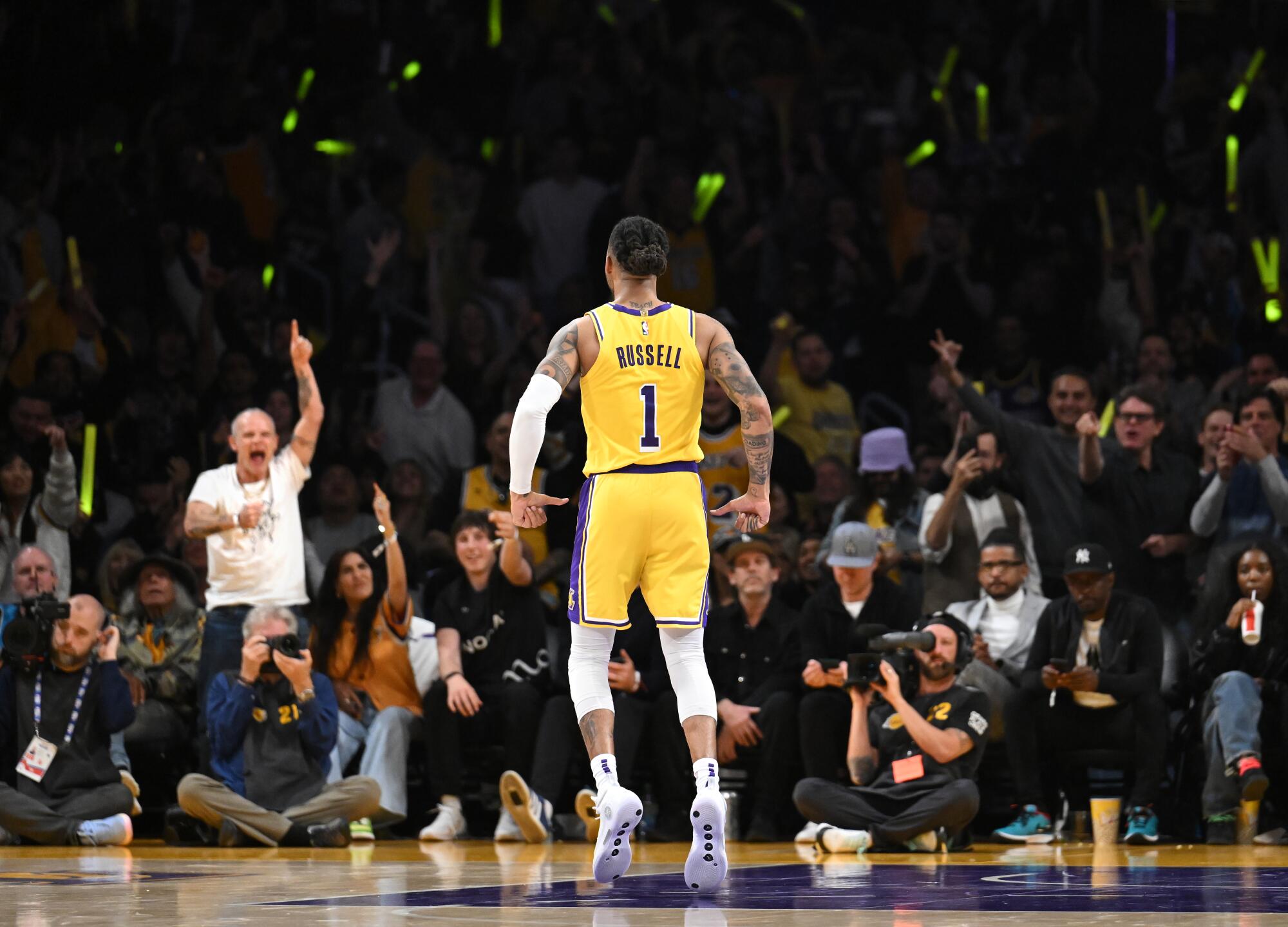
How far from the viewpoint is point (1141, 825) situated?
8922 millimetres

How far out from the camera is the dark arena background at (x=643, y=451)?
27.6ft

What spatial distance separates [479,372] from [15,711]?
12.6 ft

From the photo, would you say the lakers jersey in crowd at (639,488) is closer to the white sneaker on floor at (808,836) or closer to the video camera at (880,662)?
the video camera at (880,662)

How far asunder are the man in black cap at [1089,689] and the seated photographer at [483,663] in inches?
99.8

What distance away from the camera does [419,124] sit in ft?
46.9

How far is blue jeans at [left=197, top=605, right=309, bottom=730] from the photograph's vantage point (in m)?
9.82

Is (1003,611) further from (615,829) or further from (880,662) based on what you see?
(615,829)

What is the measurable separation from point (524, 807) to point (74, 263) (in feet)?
19.4

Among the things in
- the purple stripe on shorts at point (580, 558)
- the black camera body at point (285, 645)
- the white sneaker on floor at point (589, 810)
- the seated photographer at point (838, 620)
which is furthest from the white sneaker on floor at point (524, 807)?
the purple stripe on shorts at point (580, 558)

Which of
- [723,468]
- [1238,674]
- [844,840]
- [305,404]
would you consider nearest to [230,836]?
[305,404]

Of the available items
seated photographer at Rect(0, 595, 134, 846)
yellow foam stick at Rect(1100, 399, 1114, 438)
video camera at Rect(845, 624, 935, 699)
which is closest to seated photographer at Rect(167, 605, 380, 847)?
seated photographer at Rect(0, 595, 134, 846)

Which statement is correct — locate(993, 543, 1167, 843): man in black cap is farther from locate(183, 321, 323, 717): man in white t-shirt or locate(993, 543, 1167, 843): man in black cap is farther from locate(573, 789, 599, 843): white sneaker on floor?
locate(183, 321, 323, 717): man in white t-shirt

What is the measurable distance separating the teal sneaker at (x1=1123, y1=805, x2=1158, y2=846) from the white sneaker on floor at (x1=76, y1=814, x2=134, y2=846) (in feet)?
16.0

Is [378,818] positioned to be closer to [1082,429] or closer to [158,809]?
[158,809]
